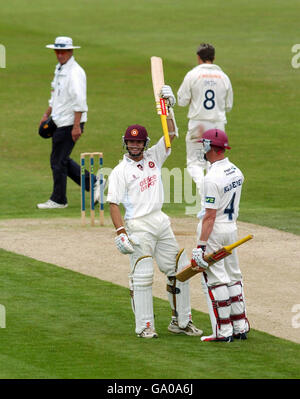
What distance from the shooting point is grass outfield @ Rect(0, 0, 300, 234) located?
63.5ft

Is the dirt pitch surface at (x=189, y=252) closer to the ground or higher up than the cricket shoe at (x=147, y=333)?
higher up

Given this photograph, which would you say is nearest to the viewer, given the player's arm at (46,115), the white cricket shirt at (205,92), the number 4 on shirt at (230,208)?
the number 4 on shirt at (230,208)

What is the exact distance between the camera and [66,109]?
16891 mm

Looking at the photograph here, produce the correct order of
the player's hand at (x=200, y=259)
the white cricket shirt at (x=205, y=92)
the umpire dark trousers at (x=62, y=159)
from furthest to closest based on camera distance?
the umpire dark trousers at (x=62, y=159)
the white cricket shirt at (x=205, y=92)
the player's hand at (x=200, y=259)

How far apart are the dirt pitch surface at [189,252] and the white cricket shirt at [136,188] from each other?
130 cm

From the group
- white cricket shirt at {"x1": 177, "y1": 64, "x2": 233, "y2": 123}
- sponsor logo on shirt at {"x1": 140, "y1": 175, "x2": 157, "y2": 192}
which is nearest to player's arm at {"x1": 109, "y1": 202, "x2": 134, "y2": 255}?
sponsor logo on shirt at {"x1": 140, "y1": 175, "x2": 157, "y2": 192}

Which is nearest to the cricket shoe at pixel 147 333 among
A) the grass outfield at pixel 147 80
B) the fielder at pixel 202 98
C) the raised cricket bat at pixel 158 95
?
the raised cricket bat at pixel 158 95

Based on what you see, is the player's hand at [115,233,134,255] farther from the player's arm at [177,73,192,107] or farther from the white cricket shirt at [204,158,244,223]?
the player's arm at [177,73,192,107]

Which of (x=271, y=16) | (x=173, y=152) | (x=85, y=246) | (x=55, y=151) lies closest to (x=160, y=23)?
(x=271, y=16)

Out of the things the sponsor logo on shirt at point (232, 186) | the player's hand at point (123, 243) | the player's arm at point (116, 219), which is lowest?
the player's hand at point (123, 243)

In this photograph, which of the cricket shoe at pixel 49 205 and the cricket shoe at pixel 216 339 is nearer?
the cricket shoe at pixel 216 339

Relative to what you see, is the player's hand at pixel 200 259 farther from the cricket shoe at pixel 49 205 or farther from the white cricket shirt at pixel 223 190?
the cricket shoe at pixel 49 205

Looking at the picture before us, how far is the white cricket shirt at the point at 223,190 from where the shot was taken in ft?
33.5

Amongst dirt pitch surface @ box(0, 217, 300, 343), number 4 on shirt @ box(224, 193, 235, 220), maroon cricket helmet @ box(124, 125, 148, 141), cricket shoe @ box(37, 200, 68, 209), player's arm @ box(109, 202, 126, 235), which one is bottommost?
dirt pitch surface @ box(0, 217, 300, 343)
